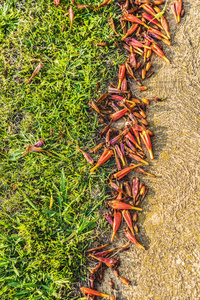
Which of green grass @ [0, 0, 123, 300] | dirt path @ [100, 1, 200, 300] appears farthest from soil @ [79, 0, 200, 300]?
green grass @ [0, 0, 123, 300]

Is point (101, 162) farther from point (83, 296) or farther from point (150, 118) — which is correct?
point (83, 296)

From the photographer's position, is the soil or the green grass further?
the green grass

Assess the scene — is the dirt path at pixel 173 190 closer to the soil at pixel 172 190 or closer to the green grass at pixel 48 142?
the soil at pixel 172 190

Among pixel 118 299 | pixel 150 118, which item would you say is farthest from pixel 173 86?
pixel 118 299

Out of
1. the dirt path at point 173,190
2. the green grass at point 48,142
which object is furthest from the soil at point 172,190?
the green grass at point 48,142

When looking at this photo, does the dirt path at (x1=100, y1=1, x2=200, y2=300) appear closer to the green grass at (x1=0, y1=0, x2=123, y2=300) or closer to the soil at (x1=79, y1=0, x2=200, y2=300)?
the soil at (x1=79, y1=0, x2=200, y2=300)

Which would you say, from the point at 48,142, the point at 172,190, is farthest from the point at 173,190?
the point at 48,142

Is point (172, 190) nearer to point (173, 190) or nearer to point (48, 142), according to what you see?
point (173, 190)
